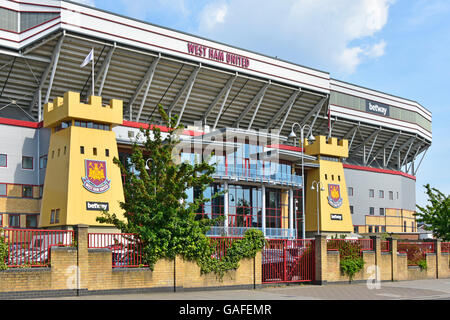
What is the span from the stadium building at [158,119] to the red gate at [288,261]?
38.8 feet

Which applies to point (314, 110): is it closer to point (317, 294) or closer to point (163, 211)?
point (317, 294)

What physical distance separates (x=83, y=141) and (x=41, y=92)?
1104 centimetres

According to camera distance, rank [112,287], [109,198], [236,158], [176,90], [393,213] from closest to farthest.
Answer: [112,287] → [109,198] → [236,158] → [176,90] → [393,213]

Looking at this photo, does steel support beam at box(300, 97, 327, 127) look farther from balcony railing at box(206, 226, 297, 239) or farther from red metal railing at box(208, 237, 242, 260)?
red metal railing at box(208, 237, 242, 260)

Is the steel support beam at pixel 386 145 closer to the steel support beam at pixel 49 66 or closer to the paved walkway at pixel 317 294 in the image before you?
the steel support beam at pixel 49 66

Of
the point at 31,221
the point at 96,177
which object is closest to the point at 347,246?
the point at 96,177

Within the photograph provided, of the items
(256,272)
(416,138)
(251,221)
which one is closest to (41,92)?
(251,221)

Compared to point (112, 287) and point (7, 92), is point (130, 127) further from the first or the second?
point (112, 287)

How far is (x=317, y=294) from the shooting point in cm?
2531

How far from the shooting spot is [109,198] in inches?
1753

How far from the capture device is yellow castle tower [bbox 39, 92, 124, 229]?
4316 cm

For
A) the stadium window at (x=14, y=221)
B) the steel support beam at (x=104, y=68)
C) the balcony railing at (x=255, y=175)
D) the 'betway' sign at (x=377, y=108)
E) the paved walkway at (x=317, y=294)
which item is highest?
the 'betway' sign at (x=377, y=108)

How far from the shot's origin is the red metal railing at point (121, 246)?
77.8ft

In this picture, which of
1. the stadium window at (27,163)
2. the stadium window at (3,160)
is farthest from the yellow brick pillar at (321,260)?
the stadium window at (3,160)
